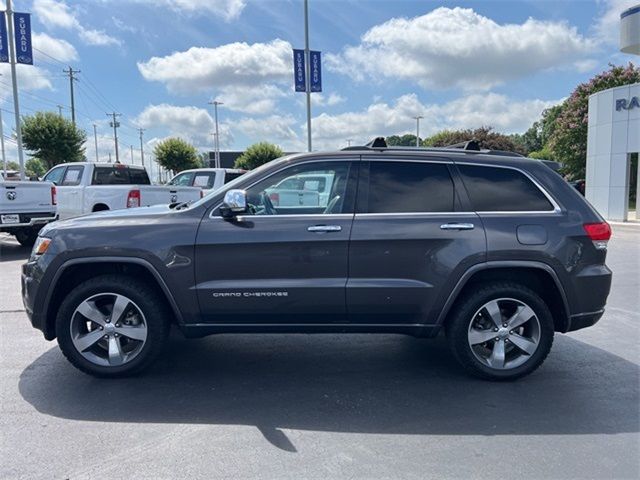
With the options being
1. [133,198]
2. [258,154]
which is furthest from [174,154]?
[133,198]

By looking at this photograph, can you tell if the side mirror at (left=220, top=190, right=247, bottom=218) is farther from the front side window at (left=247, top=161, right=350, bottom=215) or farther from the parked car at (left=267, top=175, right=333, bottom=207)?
the parked car at (left=267, top=175, right=333, bottom=207)

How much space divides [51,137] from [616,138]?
3402cm

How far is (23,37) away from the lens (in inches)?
750

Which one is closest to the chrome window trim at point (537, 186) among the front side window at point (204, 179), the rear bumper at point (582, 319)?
the rear bumper at point (582, 319)

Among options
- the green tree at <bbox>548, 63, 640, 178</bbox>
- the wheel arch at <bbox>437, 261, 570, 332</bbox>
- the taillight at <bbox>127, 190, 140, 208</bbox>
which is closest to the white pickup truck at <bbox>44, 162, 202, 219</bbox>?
the taillight at <bbox>127, 190, 140, 208</bbox>

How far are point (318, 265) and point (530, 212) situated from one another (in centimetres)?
178

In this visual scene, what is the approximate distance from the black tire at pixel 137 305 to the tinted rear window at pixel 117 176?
904 centimetres

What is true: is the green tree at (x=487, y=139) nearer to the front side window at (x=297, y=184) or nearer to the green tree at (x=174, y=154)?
the green tree at (x=174, y=154)

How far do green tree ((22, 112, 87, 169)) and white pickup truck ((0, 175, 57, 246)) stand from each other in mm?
27306

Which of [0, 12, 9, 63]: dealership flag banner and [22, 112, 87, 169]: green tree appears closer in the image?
[0, 12, 9, 63]: dealership flag banner

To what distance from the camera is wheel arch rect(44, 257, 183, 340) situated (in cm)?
398

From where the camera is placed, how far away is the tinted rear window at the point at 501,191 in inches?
161

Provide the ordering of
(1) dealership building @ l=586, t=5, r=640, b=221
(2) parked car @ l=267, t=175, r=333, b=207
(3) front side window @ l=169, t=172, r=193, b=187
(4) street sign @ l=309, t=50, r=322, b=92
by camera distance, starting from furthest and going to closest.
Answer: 1. (4) street sign @ l=309, t=50, r=322, b=92
2. (1) dealership building @ l=586, t=5, r=640, b=221
3. (3) front side window @ l=169, t=172, r=193, b=187
4. (2) parked car @ l=267, t=175, r=333, b=207

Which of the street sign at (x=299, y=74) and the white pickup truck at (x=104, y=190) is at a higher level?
the street sign at (x=299, y=74)
